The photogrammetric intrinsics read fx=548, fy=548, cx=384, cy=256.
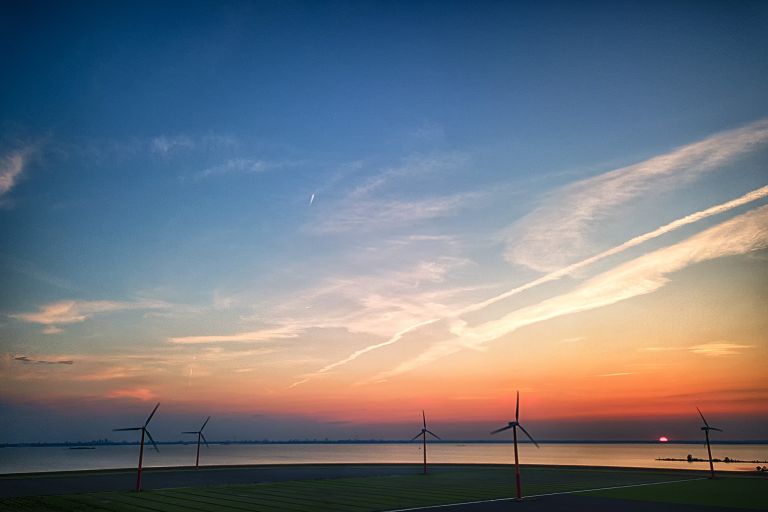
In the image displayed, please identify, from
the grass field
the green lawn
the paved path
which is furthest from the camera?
the green lawn

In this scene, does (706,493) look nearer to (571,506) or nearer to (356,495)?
(571,506)

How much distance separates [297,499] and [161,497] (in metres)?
13.3

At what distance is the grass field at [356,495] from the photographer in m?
47.4

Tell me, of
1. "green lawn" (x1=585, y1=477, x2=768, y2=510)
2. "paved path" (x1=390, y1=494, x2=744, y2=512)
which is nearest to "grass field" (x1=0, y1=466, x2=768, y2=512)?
"green lawn" (x1=585, y1=477, x2=768, y2=510)

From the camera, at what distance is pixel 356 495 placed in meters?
57.8

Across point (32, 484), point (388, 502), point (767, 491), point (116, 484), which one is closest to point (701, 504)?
point (767, 491)

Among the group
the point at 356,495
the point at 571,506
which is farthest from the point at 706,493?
the point at 356,495

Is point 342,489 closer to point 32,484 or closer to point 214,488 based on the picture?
point 214,488

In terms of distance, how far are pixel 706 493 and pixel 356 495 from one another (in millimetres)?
37964

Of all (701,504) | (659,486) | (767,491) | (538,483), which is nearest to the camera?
(701,504)

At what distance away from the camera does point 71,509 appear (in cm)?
4453

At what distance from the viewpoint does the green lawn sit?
5128cm

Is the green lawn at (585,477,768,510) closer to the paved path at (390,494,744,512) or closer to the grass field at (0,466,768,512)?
the grass field at (0,466,768,512)

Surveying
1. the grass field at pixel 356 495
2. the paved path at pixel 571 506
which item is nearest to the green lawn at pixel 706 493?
the grass field at pixel 356 495
